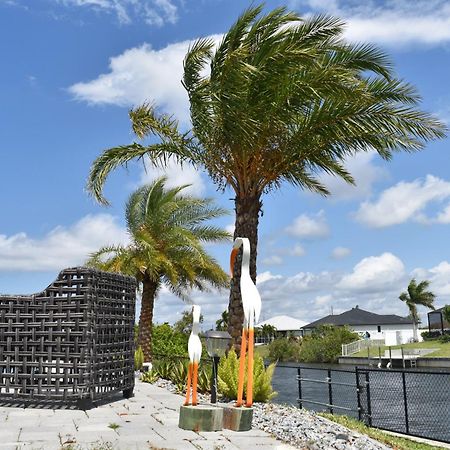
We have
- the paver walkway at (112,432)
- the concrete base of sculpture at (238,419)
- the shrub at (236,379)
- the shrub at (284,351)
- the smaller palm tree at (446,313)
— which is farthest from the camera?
the smaller palm tree at (446,313)

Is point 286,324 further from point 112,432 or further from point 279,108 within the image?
point 112,432

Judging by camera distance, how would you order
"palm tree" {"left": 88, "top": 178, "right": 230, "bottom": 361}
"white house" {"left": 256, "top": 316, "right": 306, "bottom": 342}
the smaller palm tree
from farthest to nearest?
"white house" {"left": 256, "top": 316, "right": 306, "bottom": 342} < the smaller palm tree < "palm tree" {"left": 88, "top": 178, "right": 230, "bottom": 361}

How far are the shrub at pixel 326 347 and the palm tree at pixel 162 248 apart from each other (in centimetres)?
2808

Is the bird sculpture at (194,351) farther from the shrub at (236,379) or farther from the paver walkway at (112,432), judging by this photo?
the shrub at (236,379)

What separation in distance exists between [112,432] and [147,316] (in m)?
13.5

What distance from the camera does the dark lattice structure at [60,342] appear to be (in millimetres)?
9203

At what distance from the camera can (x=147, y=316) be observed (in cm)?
2058

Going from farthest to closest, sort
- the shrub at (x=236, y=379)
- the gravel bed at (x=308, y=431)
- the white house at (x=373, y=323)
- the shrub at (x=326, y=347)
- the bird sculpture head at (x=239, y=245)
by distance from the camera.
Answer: the white house at (x=373, y=323)
the shrub at (x=326, y=347)
the shrub at (x=236, y=379)
the bird sculpture head at (x=239, y=245)
the gravel bed at (x=308, y=431)

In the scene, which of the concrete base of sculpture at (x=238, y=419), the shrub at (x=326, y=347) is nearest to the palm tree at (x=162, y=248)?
the concrete base of sculpture at (x=238, y=419)

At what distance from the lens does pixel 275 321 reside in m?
81.8

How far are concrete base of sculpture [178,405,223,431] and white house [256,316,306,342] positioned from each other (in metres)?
68.8

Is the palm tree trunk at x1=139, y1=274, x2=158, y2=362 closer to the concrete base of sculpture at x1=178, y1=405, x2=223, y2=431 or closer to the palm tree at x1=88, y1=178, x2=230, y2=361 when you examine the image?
the palm tree at x1=88, y1=178, x2=230, y2=361

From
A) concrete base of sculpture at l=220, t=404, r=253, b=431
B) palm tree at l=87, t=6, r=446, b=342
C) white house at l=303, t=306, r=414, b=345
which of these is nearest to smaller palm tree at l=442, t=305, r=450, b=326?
white house at l=303, t=306, r=414, b=345

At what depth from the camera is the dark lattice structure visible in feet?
30.2
